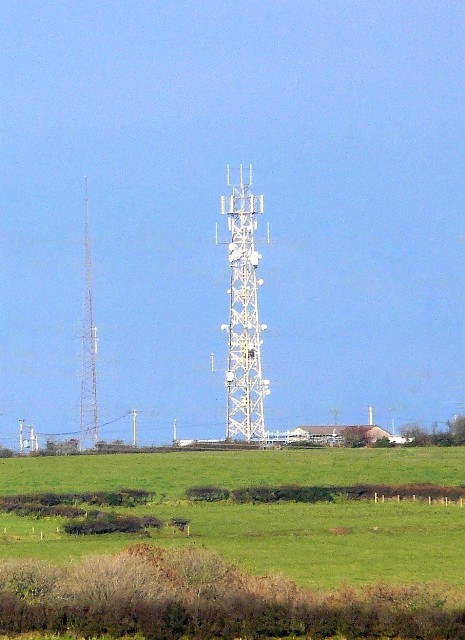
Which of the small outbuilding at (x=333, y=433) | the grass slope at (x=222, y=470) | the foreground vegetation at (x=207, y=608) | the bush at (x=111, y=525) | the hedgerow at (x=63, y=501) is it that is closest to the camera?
the foreground vegetation at (x=207, y=608)

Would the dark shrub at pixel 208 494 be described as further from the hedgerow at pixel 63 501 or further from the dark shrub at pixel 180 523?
the dark shrub at pixel 180 523

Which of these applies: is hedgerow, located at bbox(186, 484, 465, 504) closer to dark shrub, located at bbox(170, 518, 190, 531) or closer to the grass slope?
the grass slope

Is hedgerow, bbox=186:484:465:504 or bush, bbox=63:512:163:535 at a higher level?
hedgerow, bbox=186:484:465:504

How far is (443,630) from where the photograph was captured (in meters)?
23.9

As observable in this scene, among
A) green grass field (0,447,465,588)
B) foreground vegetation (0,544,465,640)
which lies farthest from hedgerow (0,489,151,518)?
foreground vegetation (0,544,465,640)

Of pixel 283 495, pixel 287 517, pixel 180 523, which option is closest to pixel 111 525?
pixel 180 523

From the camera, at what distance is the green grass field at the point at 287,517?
37281mm

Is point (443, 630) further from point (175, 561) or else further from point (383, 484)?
point (383, 484)

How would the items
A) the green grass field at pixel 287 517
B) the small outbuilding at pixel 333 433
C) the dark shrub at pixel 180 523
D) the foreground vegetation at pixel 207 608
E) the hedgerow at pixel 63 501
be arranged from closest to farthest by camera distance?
the foreground vegetation at pixel 207 608
the green grass field at pixel 287 517
the dark shrub at pixel 180 523
the hedgerow at pixel 63 501
the small outbuilding at pixel 333 433

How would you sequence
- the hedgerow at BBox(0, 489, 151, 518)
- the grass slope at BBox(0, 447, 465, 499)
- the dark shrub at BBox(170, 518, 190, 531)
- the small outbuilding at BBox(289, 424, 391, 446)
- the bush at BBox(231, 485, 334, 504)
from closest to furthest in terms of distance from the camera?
the dark shrub at BBox(170, 518, 190, 531), the hedgerow at BBox(0, 489, 151, 518), the bush at BBox(231, 485, 334, 504), the grass slope at BBox(0, 447, 465, 499), the small outbuilding at BBox(289, 424, 391, 446)

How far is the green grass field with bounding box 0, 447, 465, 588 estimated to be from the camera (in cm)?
3728

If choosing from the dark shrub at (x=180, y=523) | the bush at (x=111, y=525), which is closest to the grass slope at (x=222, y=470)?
the dark shrub at (x=180, y=523)

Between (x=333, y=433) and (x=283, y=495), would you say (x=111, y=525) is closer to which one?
(x=283, y=495)

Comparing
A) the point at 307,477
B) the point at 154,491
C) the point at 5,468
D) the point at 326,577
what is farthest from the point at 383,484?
the point at 326,577
